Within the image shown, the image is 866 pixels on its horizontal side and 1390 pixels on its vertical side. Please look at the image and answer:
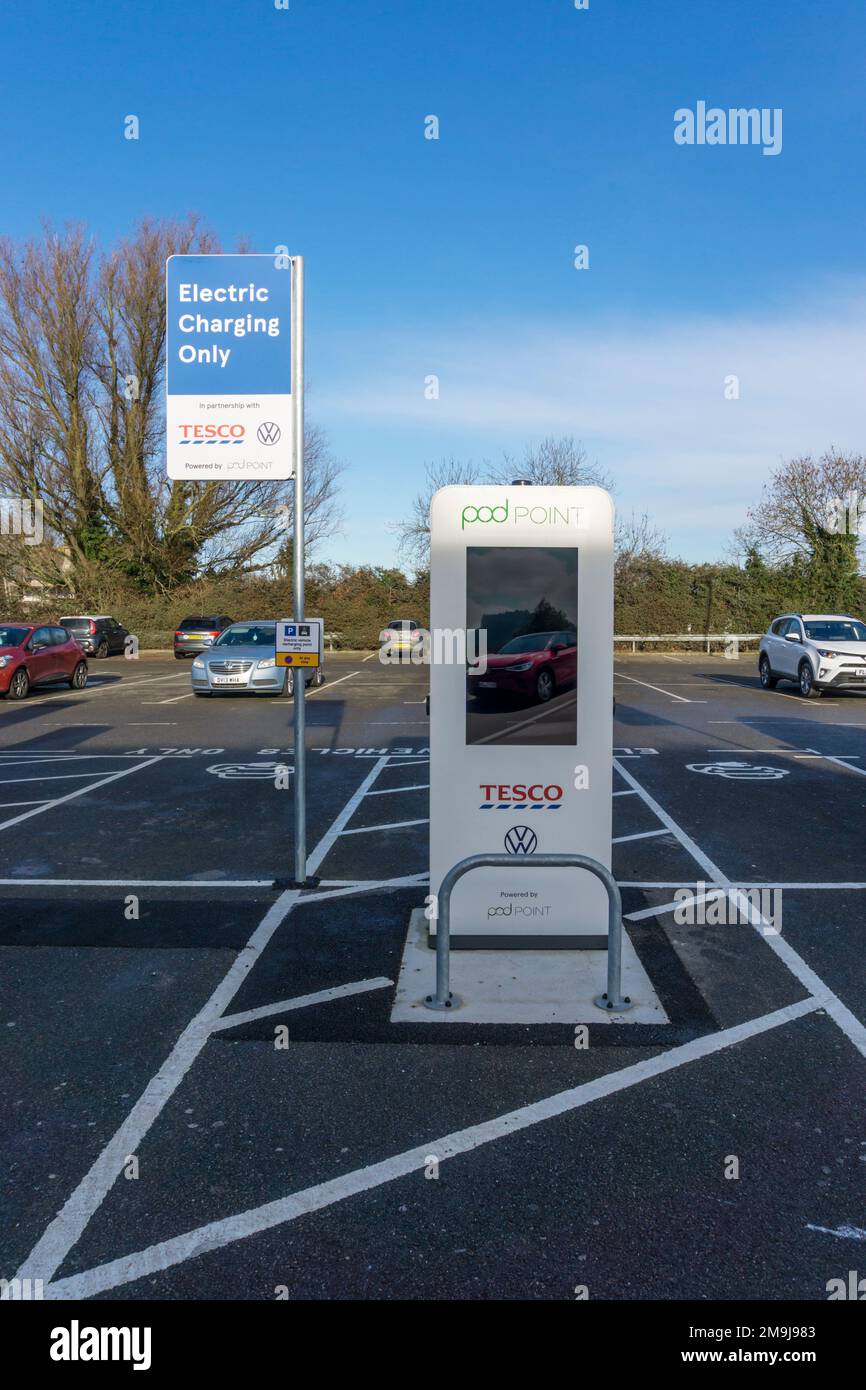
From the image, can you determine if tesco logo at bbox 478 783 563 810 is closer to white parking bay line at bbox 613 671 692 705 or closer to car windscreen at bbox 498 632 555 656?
car windscreen at bbox 498 632 555 656

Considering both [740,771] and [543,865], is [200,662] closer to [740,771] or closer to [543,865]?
[740,771]

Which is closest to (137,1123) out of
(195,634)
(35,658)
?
(35,658)

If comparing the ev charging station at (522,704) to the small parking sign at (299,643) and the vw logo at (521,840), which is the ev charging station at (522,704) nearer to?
the vw logo at (521,840)

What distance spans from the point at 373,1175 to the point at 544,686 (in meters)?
2.82

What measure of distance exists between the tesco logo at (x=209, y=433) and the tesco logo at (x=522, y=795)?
9.71 feet

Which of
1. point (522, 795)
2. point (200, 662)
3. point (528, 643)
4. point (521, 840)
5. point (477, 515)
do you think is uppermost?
point (477, 515)

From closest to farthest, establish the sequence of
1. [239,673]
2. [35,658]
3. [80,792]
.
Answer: [80,792]
[239,673]
[35,658]

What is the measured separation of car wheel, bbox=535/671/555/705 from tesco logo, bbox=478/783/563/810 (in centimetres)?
51

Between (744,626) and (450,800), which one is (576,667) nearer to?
(450,800)

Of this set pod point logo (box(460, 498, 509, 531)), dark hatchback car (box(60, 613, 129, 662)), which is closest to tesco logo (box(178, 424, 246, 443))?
pod point logo (box(460, 498, 509, 531))

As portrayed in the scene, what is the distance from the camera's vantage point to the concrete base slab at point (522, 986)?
478cm

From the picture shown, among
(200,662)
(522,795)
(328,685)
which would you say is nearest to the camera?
(522,795)

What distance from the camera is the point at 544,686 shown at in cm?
552

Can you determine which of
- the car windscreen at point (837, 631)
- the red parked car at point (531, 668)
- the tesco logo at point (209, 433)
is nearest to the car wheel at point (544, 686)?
the red parked car at point (531, 668)
